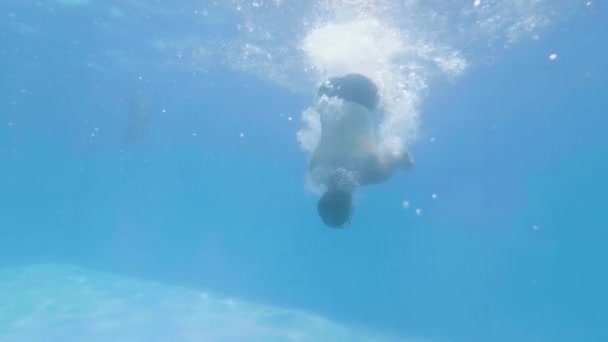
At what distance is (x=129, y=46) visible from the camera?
2264cm

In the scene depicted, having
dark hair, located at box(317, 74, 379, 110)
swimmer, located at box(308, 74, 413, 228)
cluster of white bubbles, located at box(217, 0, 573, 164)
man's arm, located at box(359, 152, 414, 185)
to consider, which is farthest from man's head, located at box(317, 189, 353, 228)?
cluster of white bubbles, located at box(217, 0, 573, 164)

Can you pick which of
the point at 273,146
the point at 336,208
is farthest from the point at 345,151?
the point at 273,146

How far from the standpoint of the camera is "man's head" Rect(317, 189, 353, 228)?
634 centimetres

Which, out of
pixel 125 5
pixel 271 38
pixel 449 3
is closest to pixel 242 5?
pixel 271 38

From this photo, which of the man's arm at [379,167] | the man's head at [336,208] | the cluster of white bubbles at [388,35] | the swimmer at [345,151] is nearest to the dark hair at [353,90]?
the swimmer at [345,151]

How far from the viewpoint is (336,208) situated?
633 cm

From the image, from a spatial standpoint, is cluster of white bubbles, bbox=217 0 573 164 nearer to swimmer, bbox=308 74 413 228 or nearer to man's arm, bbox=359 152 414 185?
swimmer, bbox=308 74 413 228

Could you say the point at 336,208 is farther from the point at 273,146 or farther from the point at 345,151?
the point at 273,146

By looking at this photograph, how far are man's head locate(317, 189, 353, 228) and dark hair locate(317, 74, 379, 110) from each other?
2.91m

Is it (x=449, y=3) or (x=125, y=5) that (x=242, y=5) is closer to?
(x=125, y=5)

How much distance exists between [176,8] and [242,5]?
9.76 ft

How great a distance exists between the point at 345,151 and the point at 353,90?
1936 mm

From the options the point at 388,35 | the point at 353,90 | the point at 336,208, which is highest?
the point at 388,35

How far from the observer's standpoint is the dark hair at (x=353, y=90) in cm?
888
